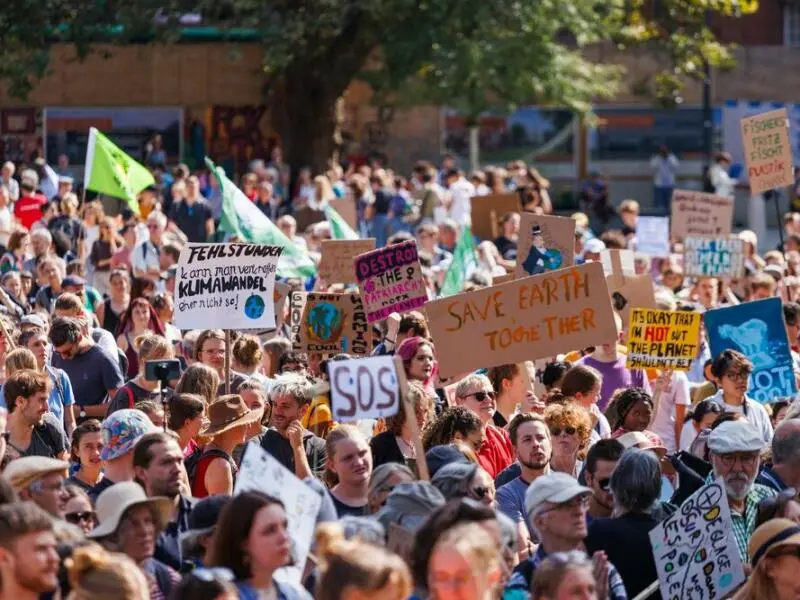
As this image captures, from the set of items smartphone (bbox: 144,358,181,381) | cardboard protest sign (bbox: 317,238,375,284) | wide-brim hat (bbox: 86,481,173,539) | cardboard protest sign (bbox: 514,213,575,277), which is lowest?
wide-brim hat (bbox: 86,481,173,539)

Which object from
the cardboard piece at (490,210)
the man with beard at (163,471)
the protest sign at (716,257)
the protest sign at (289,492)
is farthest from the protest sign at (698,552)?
the cardboard piece at (490,210)

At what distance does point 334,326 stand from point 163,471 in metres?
5.34

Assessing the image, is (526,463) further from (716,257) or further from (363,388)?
(716,257)

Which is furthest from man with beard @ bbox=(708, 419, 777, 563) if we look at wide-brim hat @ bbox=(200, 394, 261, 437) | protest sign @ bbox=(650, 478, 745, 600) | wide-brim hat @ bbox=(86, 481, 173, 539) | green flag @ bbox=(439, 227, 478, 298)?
green flag @ bbox=(439, 227, 478, 298)

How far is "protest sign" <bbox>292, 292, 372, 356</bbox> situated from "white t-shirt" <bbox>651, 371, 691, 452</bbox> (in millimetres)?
1983

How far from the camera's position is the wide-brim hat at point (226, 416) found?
30.9ft

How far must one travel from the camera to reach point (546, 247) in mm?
13617

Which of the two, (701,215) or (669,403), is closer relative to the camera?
(669,403)

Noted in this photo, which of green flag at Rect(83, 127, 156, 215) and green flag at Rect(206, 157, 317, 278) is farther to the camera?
green flag at Rect(83, 127, 156, 215)

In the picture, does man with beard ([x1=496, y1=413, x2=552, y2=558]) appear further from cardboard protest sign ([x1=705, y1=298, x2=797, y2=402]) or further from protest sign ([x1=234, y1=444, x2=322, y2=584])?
cardboard protest sign ([x1=705, y1=298, x2=797, y2=402])

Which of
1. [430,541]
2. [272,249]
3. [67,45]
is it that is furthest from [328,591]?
[67,45]

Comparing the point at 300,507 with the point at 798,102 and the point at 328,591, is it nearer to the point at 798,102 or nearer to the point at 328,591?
the point at 328,591

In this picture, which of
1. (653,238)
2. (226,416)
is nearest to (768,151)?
(653,238)

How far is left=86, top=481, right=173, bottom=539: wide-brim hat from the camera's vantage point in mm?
7008
